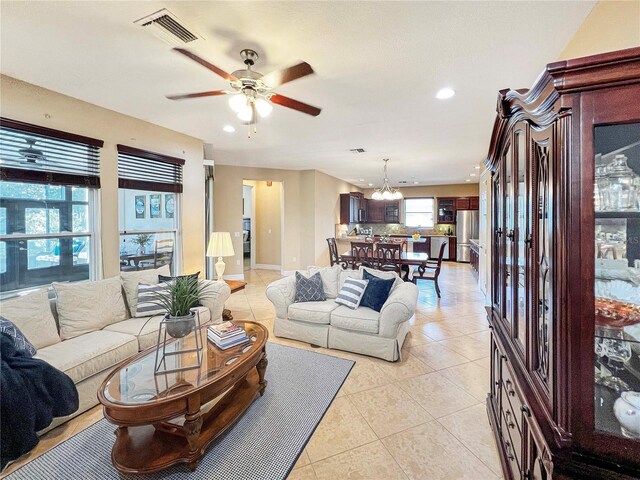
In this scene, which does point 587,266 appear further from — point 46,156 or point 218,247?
point 46,156

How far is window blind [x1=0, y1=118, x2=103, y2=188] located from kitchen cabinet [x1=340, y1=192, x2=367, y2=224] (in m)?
6.64

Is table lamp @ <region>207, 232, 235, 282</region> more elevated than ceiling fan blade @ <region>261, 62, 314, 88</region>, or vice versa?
ceiling fan blade @ <region>261, 62, 314, 88</region>

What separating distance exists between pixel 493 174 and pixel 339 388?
86.4 inches


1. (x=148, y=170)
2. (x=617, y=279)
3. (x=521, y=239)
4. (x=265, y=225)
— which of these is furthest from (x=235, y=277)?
(x=617, y=279)

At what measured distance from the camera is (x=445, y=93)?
9.60ft

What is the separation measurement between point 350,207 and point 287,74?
7.32 meters

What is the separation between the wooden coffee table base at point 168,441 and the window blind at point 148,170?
2.97 m

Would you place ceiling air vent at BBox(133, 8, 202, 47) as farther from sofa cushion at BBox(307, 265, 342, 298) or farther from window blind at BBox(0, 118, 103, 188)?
sofa cushion at BBox(307, 265, 342, 298)

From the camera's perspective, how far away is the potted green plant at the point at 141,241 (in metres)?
3.95

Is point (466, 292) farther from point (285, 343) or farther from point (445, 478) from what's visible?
point (445, 478)

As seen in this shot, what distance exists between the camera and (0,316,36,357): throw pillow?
2.09 meters

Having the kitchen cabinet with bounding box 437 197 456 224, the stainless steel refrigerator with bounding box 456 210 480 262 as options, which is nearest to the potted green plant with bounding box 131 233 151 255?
the stainless steel refrigerator with bounding box 456 210 480 262

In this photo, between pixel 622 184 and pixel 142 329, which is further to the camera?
pixel 142 329

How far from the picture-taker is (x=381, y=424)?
7.13 feet
